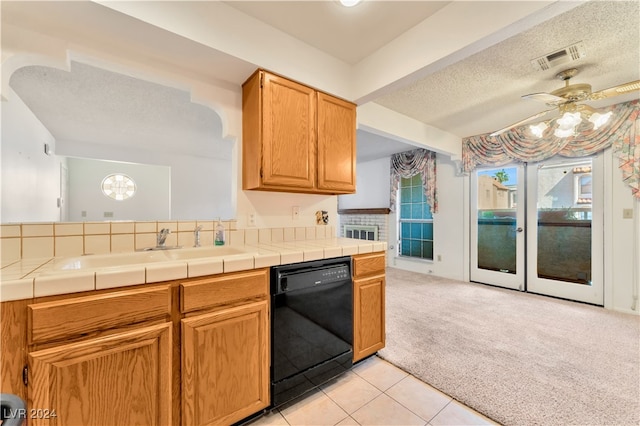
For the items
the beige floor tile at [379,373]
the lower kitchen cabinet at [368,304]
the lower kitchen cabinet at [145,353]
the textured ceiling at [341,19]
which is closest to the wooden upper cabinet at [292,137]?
the textured ceiling at [341,19]

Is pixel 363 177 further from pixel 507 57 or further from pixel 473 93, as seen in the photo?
pixel 507 57

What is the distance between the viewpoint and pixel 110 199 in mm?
6527

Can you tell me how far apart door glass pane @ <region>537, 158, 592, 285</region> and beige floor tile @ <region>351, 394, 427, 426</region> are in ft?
11.1

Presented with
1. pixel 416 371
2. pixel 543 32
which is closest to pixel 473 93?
pixel 543 32

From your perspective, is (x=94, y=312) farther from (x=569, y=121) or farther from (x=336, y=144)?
(x=569, y=121)

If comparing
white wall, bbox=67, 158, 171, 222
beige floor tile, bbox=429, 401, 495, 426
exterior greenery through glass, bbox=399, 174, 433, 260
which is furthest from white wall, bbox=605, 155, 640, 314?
white wall, bbox=67, 158, 171, 222

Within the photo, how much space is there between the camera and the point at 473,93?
2633 millimetres

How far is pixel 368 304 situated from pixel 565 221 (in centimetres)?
335

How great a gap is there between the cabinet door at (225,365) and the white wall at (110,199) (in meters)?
5.98

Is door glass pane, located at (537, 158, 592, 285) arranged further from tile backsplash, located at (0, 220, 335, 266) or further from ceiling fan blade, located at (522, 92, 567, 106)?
tile backsplash, located at (0, 220, 335, 266)

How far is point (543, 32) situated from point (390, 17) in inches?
44.0

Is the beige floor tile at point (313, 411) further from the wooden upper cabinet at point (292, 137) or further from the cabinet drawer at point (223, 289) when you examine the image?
the wooden upper cabinet at point (292, 137)

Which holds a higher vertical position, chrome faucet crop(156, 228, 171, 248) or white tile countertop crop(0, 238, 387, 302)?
chrome faucet crop(156, 228, 171, 248)

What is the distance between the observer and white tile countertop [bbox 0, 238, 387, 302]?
→ 2.86 feet
